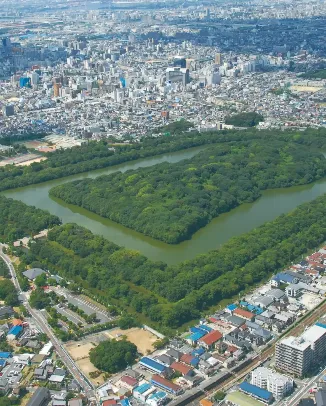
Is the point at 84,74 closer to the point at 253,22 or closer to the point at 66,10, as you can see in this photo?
the point at 253,22

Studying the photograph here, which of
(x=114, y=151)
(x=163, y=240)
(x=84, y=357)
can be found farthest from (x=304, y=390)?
(x=114, y=151)

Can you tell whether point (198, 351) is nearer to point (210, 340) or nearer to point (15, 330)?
point (210, 340)

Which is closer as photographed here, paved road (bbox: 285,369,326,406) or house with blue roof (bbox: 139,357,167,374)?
paved road (bbox: 285,369,326,406)

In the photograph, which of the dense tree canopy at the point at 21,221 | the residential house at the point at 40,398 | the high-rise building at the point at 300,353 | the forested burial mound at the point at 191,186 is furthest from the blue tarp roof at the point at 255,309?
the dense tree canopy at the point at 21,221

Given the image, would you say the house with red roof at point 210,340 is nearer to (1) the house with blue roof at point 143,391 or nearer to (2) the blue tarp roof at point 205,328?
(2) the blue tarp roof at point 205,328

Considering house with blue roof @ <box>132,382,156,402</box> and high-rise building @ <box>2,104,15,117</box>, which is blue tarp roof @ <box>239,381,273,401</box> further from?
high-rise building @ <box>2,104,15,117</box>

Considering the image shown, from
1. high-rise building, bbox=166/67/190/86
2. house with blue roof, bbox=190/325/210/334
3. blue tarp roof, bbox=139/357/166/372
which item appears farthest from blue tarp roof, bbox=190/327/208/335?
high-rise building, bbox=166/67/190/86
